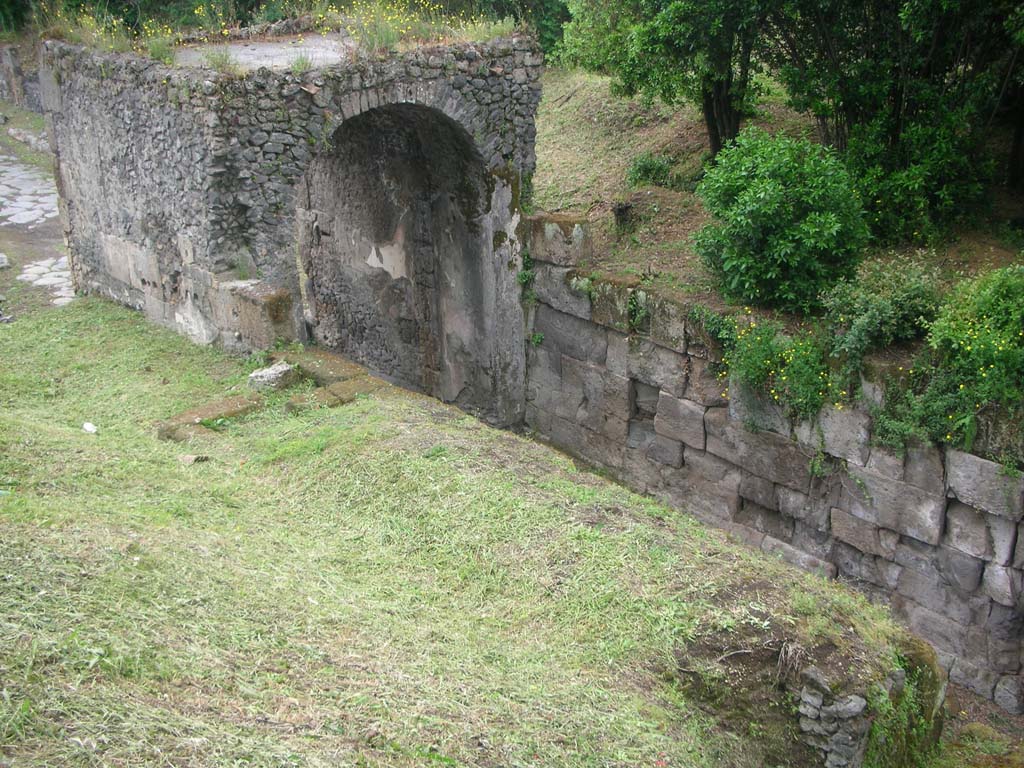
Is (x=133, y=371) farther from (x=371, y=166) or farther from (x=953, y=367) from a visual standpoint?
(x=953, y=367)

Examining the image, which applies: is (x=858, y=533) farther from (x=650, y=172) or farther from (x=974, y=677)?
(x=650, y=172)

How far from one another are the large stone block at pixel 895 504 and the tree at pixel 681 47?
5095 mm

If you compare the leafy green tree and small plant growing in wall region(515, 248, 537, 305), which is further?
small plant growing in wall region(515, 248, 537, 305)

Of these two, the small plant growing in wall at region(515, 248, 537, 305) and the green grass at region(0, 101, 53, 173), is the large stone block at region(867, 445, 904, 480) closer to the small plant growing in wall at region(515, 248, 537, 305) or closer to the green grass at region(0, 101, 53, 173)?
the small plant growing in wall at region(515, 248, 537, 305)

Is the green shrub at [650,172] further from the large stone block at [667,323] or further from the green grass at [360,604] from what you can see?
the green grass at [360,604]

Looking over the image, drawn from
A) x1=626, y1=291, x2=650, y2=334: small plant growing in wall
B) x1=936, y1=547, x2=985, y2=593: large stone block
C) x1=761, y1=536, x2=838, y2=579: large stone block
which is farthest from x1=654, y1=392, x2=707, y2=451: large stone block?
x1=936, y1=547, x2=985, y2=593: large stone block

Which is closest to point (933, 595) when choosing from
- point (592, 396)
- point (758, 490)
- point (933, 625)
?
point (933, 625)

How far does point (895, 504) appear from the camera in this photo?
781 cm

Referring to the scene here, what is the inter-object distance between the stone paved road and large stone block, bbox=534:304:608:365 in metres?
5.99

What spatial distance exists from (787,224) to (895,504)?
8.82 feet

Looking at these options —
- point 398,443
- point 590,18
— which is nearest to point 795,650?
point 398,443

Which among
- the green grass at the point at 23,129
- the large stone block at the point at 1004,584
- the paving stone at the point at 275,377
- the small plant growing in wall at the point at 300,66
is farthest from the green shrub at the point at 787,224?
the green grass at the point at 23,129

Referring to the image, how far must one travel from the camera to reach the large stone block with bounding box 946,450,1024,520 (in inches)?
275

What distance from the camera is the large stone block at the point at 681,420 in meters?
9.40
